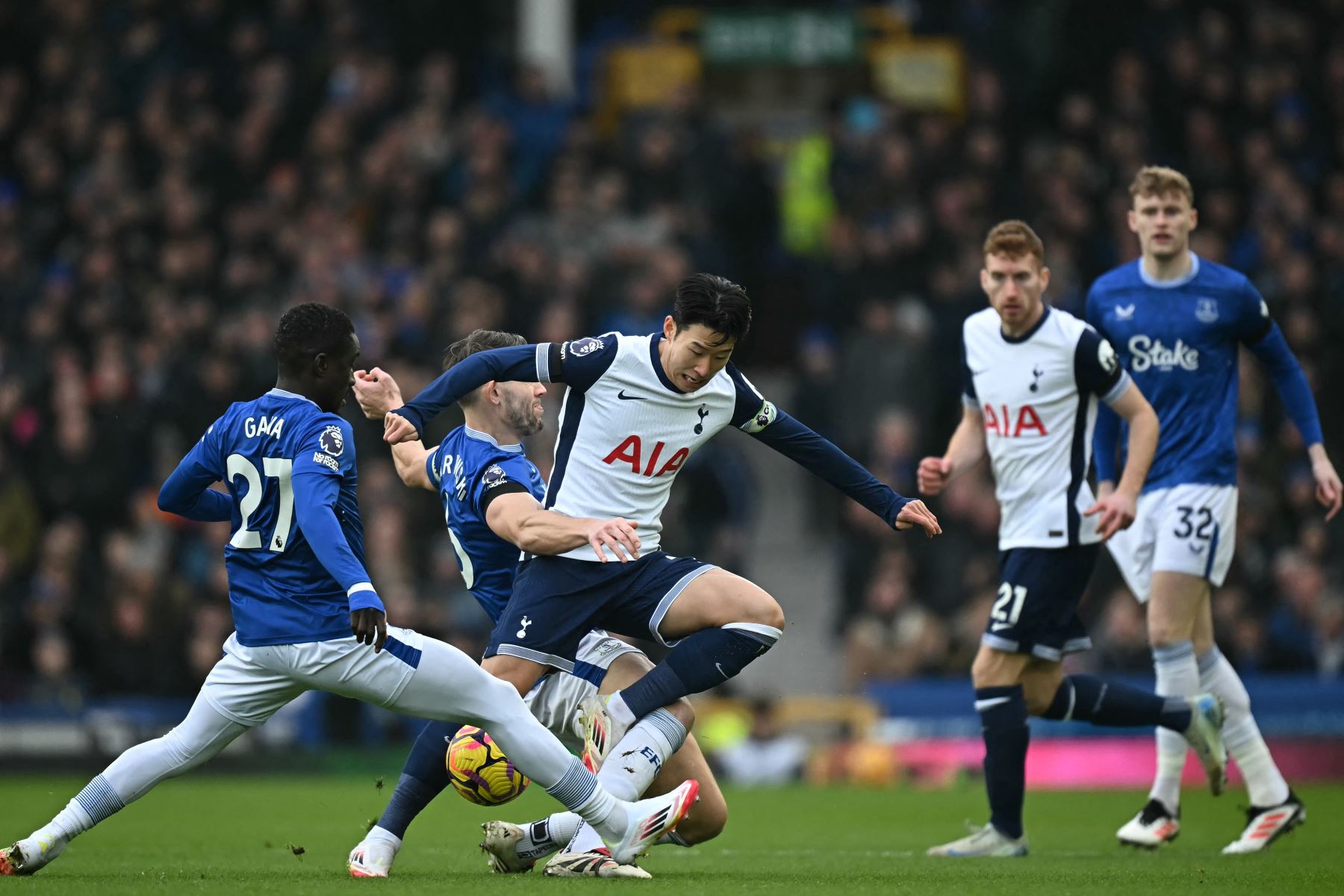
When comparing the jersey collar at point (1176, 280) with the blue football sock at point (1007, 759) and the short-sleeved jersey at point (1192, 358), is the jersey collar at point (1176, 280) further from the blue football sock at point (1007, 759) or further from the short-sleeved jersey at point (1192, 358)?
the blue football sock at point (1007, 759)

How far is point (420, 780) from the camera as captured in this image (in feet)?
23.9

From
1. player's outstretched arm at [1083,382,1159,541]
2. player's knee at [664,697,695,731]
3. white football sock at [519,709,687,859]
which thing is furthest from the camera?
player's outstretched arm at [1083,382,1159,541]

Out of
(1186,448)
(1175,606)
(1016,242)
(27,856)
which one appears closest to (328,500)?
(27,856)

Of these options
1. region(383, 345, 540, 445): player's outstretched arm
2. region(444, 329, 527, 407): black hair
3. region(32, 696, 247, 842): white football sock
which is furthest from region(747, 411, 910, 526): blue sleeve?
region(32, 696, 247, 842): white football sock

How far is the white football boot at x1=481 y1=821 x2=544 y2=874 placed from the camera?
731 cm

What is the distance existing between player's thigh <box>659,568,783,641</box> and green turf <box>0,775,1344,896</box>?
Answer: 0.92 metres

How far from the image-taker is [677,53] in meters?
20.8

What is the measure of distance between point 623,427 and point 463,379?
71 cm

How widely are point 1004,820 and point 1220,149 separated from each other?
1114cm

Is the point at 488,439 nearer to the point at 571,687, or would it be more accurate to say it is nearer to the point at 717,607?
the point at 571,687

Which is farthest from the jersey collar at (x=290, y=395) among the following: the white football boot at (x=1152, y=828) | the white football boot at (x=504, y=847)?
the white football boot at (x=1152, y=828)

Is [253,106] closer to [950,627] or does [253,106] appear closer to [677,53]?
[677,53]

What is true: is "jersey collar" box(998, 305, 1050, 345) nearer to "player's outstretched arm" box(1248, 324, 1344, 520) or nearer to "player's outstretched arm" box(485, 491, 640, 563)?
"player's outstretched arm" box(1248, 324, 1344, 520)

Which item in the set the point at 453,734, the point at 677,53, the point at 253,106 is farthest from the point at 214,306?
the point at 453,734
